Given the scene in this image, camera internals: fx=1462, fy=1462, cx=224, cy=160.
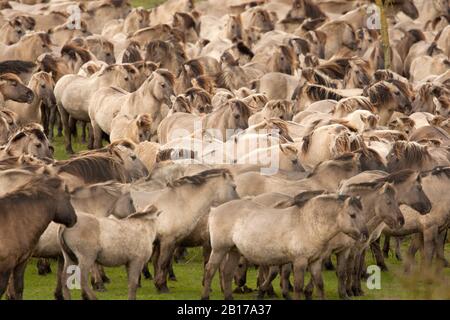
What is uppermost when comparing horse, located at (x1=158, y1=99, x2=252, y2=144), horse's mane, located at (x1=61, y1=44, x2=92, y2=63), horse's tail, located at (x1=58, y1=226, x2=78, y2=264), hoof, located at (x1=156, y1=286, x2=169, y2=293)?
horse's mane, located at (x1=61, y1=44, x2=92, y2=63)

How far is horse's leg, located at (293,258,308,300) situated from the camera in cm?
1617

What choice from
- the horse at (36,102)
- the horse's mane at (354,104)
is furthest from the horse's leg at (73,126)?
the horse's mane at (354,104)

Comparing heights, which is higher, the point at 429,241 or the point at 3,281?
the point at 3,281

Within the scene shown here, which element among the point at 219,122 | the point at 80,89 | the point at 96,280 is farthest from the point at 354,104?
the point at 96,280

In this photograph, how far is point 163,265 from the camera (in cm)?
1727

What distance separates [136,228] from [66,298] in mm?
1091

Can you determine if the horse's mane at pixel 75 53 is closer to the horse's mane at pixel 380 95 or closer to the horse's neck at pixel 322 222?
the horse's mane at pixel 380 95

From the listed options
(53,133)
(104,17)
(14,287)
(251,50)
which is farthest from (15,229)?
(104,17)

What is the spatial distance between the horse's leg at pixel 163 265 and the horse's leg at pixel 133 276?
3.19 feet

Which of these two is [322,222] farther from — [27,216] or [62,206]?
[27,216]

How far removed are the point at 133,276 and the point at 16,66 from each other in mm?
13945

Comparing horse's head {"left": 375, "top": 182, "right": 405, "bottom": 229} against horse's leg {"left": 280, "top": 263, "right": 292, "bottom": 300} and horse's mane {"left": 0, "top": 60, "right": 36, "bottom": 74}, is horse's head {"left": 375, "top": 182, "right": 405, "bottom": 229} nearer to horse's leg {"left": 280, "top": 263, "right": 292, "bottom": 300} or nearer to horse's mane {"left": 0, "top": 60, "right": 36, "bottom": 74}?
horse's leg {"left": 280, "top": 263, "right": 292, "bottom": 300}

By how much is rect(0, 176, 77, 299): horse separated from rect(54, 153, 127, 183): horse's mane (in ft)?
10.3

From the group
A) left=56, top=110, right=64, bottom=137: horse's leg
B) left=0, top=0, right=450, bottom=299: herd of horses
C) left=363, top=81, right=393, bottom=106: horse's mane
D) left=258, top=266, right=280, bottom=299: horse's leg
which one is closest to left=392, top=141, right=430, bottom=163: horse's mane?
left=0, top=0, right=450, bottom=299: herd of horses
